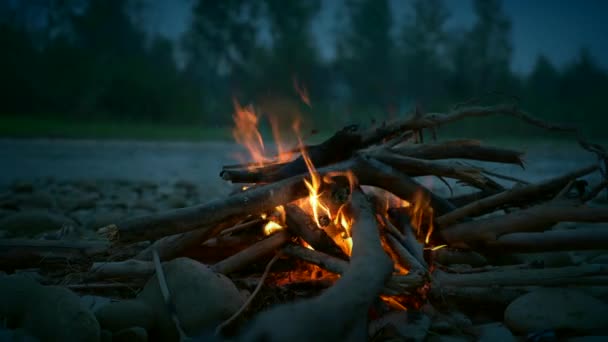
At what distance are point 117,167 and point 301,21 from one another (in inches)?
1280

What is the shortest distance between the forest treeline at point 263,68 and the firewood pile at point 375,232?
19.2 metres

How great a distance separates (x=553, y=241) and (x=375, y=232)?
0.97m

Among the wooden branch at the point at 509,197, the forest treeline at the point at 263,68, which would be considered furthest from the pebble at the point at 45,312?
the forest treeline at the point at 263,68

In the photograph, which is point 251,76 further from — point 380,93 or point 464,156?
point 464,156

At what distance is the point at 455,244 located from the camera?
2.79m

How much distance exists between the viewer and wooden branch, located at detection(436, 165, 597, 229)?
2762 millimetres

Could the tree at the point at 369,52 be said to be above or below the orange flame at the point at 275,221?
above

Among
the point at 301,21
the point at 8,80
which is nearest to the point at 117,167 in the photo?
the point at 8,80

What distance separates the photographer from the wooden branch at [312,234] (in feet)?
8.25

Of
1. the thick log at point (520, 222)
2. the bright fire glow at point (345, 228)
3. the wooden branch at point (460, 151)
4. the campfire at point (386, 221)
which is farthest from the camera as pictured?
the wooden branch at point (460, 151)

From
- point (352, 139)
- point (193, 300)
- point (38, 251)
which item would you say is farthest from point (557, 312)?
point (38, 251)

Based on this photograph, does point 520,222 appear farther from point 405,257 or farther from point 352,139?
point 352,139

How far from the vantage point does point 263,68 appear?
35.8 meters

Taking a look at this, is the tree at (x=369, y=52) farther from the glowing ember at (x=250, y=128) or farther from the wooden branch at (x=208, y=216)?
the wooden branch at (x=208, y=216)
